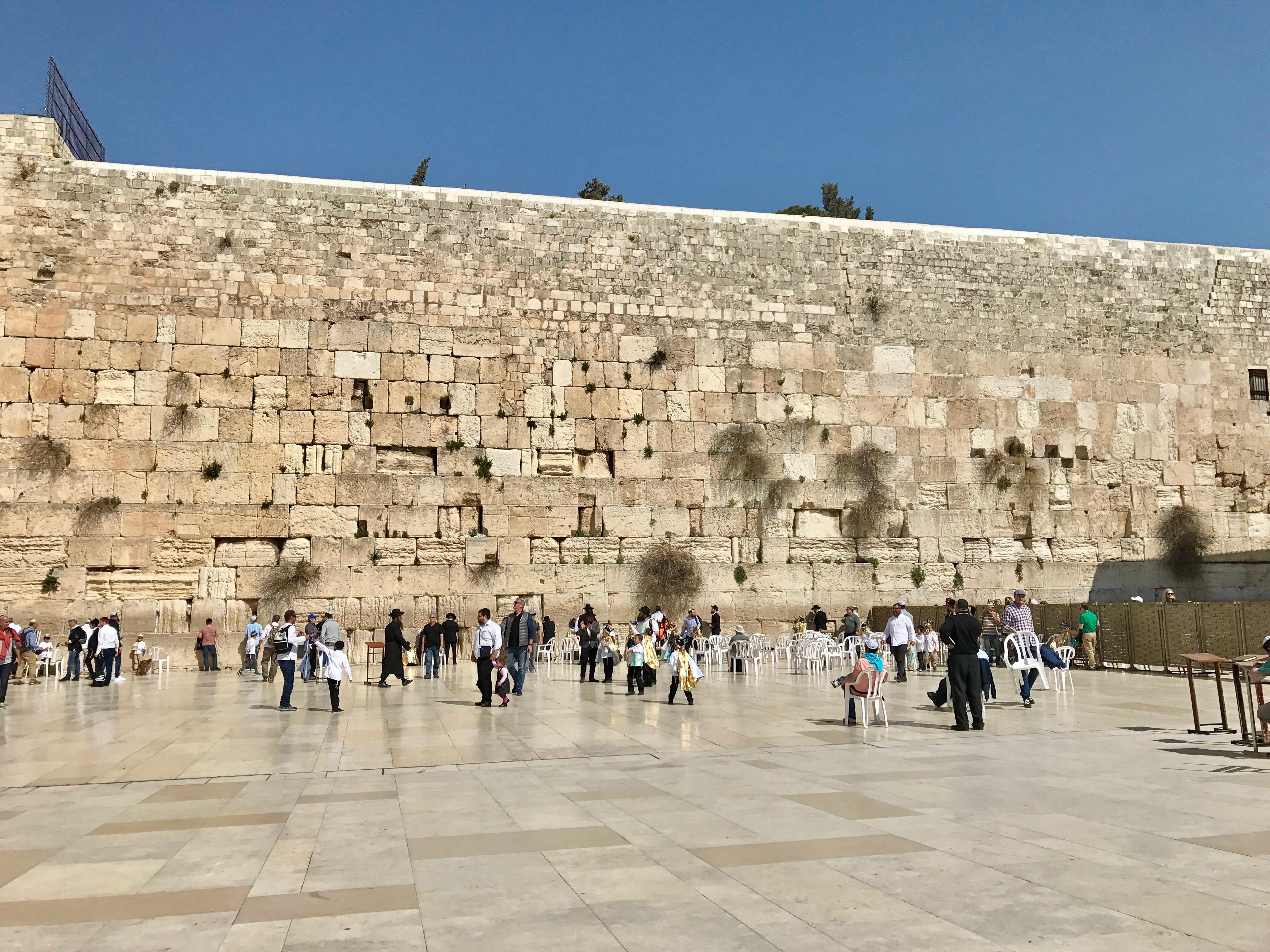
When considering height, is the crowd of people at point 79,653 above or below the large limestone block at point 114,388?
below

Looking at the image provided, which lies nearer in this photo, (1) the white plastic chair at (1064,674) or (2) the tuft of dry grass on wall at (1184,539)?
(1) the white plastic chair at (1064,674)

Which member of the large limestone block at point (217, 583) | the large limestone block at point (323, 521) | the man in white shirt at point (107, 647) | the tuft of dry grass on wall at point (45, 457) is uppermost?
the tuft of dry grass on wall at point (45, 457)

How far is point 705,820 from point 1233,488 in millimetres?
18770

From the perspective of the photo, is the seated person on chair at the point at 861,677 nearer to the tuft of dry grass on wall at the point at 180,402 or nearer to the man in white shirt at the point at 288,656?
the man in white shirt at the point at 288,656

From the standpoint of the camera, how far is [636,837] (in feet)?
15.5

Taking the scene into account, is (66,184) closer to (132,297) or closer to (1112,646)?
(132,297)

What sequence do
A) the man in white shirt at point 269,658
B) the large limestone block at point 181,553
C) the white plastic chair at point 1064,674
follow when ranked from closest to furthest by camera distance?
the white plastic chair at point 1064,674, the man in white shirt at point 269,658, the large limestone block at point 181,553

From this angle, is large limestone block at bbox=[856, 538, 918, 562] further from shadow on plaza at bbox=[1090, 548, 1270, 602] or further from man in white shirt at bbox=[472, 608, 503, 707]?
man in white shirt at bbox=[472, 608, 503, 707]

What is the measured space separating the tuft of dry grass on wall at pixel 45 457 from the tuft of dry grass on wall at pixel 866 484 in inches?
500

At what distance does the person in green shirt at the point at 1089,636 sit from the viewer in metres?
14.2

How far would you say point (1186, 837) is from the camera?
4.50m

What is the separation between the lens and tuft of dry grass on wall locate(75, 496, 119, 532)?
50.0ft

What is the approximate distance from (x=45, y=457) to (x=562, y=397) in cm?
805

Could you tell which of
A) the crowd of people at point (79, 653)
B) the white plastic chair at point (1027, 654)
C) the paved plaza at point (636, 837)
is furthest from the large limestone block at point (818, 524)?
the crowd of people at point (79, 653)
